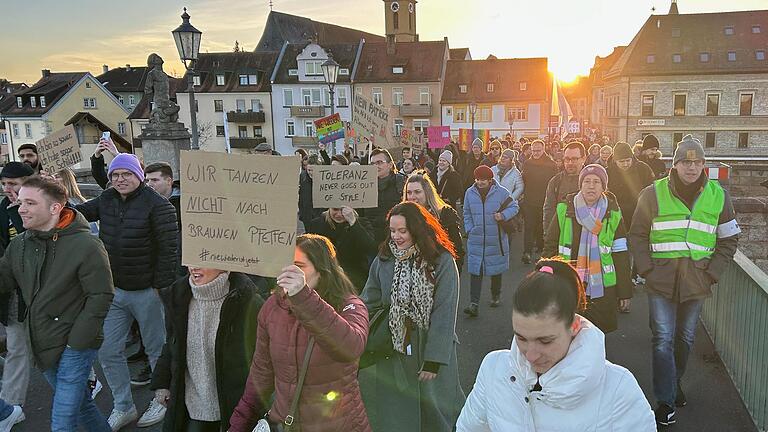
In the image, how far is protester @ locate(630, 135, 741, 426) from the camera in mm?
4441

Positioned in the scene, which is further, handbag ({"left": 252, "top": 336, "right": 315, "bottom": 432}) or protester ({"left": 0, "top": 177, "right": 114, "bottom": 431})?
protester ({"left": 0, "top": 177, "right": 114, "bottom": 431})

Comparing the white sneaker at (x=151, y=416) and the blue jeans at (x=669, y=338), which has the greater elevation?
the blue jeans at (x=669, y=338)

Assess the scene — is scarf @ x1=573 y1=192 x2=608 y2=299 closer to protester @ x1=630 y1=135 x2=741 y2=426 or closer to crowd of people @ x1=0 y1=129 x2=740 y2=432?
crowd of people @ x1=0 y1=129 x2=740 y2=432

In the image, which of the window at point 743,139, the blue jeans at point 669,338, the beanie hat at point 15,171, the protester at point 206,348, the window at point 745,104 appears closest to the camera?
the protester at point 206,348

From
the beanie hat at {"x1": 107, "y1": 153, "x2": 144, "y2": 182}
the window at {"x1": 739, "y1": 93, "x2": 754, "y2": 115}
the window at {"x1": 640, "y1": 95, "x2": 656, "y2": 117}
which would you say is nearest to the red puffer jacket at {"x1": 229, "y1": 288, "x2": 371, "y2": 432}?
the beanie hat at {"x1": 107, "y1": 153, "x2": 144, "y2": 182}

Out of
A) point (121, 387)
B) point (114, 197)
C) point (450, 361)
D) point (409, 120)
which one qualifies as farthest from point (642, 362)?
point (409, 120)

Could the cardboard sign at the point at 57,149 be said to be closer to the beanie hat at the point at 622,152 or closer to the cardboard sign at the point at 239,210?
the cardboard sign at the point at 239,210

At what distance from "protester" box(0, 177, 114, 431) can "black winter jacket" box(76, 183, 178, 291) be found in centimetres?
95

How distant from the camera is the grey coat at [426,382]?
3.88 metres

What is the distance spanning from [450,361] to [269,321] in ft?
5.03

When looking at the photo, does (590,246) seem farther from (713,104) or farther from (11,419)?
(713,104)

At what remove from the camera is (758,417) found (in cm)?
435

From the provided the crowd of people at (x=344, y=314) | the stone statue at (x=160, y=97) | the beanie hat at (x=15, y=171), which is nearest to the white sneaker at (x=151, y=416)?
the crowd of people at (x=344, y=314)

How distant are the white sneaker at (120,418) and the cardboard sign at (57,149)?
3702mm
